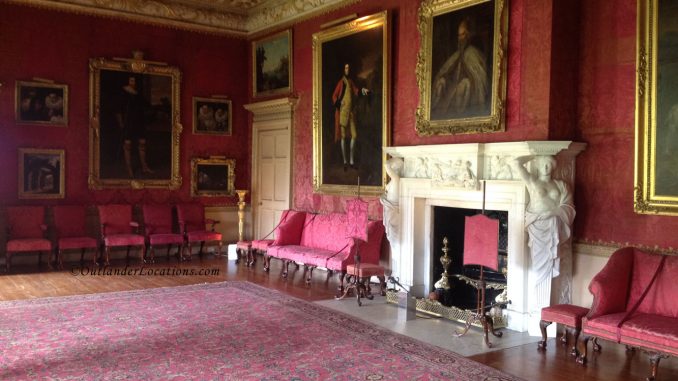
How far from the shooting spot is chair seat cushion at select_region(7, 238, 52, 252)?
10211 millimetres

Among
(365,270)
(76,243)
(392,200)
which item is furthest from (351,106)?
(76,243)

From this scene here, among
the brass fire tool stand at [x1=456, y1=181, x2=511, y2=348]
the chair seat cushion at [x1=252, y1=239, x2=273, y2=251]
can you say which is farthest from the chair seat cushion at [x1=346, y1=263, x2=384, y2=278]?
the chair seat cushion at [x1=252, y1=239, x2=273, y2=251]

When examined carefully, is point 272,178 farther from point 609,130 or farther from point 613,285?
point 613,285

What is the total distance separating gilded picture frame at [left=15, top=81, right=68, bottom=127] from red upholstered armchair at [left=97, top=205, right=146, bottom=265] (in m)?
1.81

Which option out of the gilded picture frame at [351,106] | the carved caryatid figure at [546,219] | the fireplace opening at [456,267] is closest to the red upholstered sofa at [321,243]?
the gilded picture frame at [351,106]

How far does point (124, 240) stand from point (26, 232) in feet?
5.29

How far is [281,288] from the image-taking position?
30.1 ft

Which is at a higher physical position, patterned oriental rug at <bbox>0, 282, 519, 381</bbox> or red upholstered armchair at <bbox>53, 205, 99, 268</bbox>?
red upholstered armchair at <bbox>53, 205, 99, 268</bbox>

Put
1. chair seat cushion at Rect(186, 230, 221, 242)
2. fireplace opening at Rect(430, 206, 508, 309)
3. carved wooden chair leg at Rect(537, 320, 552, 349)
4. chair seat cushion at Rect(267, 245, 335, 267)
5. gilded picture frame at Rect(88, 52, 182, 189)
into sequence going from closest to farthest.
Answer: carved wooden chair leg at Rect(537, 320, 552, 349)
fireplace opening at Rect(430, 206, 508, 309)
chair seat cushion at Rect(267, 245, 335, 267)
gilded picture frame at Rect(88, 52, 182, 189)
chair seat cushion at Rect(186, 230, 221, 242)

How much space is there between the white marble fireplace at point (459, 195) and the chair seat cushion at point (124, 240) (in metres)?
4.92

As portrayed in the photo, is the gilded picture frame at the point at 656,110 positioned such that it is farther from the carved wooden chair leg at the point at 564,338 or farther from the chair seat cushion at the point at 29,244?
the chair seat cushion at the point at 29,244

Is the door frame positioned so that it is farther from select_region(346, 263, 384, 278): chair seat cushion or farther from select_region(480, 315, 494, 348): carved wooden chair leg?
select_region(480, 315, 494, 348): carved wooden chair leg

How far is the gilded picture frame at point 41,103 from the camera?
36.2ft

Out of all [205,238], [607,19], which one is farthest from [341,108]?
[607,19]
